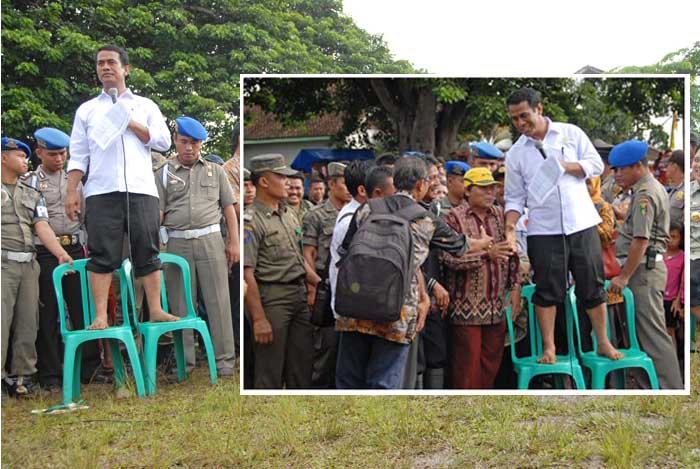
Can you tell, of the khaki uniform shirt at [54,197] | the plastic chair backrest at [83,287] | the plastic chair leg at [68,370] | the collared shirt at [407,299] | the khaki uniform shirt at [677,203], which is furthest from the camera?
the khaki uniform shirt at [54,197]

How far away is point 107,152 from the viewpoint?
15.6 feet

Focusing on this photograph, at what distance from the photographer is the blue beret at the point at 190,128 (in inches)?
205

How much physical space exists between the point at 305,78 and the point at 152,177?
50.6 inches

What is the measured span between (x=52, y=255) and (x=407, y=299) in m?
2.57

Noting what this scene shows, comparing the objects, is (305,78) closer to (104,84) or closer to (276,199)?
(276,199)

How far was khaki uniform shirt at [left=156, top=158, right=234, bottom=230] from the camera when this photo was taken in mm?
5230

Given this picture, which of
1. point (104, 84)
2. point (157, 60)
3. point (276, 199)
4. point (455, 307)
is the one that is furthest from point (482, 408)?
point (157, 60)

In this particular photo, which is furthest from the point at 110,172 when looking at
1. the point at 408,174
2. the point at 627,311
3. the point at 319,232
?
the point at 627,311

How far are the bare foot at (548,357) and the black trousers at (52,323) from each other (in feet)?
9.55

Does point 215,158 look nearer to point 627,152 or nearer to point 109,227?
point 109,227

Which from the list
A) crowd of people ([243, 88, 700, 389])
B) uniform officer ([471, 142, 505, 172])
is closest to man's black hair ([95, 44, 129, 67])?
crowd of people ([243, 88, 700, 389])

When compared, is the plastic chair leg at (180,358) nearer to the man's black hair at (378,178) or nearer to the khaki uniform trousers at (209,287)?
the khaki uniform trousers at (209,287)

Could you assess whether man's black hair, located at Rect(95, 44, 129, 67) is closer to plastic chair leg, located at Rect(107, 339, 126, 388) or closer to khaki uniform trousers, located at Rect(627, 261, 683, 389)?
plastic chair leg, located at Rect(107, 339, 126, 388)

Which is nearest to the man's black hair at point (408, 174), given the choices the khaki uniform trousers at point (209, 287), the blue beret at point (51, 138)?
the khaki uniform trousers at point (209, 287)
